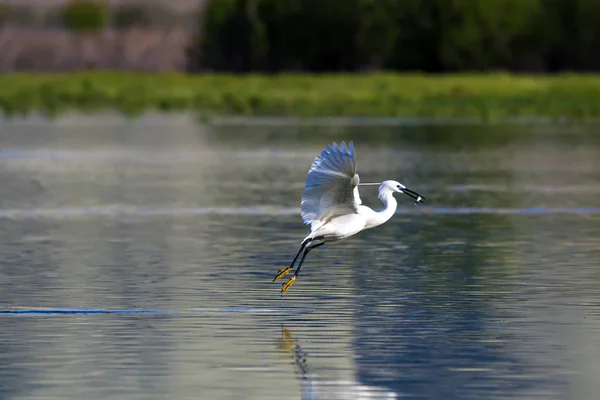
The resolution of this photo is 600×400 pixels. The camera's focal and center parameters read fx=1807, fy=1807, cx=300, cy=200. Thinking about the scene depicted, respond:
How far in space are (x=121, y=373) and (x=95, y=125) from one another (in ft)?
139

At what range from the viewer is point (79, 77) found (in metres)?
85.2

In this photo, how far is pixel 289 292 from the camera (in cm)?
1495

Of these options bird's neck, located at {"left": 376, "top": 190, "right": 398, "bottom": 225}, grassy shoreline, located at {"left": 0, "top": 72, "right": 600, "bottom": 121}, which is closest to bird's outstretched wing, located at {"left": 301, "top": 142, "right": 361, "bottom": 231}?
bird's neck, located at {"left": 376, "top": 190, "right": 398, "bottom": 225}

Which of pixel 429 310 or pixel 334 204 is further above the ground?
pixel 334 204

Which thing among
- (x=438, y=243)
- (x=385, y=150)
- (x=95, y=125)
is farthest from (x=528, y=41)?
(x=438, y=243)

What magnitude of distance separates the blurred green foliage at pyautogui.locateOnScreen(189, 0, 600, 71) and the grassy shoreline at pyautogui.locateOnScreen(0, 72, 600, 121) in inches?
1025

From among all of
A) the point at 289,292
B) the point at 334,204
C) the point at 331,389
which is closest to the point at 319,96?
the point at 289,292

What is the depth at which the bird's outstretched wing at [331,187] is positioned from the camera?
13854mm

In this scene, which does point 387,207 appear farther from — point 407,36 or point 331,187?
point 407,36

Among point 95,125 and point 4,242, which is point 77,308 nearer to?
point 4,242

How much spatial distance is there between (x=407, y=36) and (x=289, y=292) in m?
93.7

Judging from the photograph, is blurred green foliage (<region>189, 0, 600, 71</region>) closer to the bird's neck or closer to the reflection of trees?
the reflection of trees

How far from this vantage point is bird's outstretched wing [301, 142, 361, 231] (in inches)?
545

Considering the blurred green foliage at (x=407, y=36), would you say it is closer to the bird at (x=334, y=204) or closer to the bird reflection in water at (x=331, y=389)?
the bird at (x=334, y=204)
